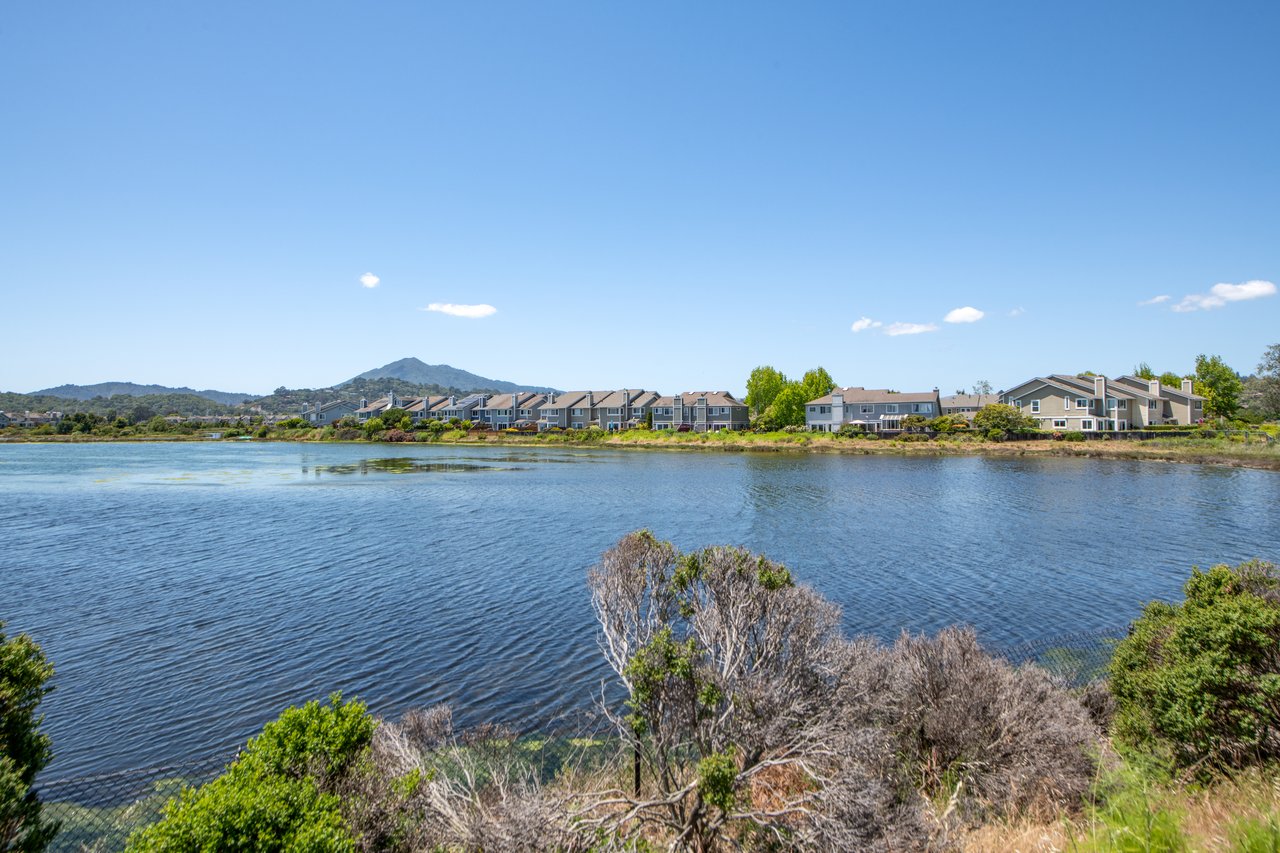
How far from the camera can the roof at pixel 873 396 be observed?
101250 millimetres

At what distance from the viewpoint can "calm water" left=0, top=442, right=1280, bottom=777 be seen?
49.7 feet

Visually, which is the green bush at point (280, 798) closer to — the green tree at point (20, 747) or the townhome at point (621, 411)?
the green tree at point (20, 747)

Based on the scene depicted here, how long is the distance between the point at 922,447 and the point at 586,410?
68.2 meters

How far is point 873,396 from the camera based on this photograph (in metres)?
103

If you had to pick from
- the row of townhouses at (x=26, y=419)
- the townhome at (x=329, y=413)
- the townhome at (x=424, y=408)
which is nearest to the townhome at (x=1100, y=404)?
the townhome at (x=424, y=408)

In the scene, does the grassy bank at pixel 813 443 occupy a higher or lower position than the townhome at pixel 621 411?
lower

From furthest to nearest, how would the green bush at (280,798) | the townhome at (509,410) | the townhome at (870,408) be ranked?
the townhome at (509,410)
the townhome at (870,408)
the green bush at (280,798)

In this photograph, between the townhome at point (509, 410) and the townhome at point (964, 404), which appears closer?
the townhome at point (964, 404)

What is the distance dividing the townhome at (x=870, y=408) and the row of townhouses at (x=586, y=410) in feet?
62.3

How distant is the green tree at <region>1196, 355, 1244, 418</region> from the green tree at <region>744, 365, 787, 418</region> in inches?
2487

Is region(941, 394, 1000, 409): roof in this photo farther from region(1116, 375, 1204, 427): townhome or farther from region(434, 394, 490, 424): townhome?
region(434, 394, 490, 424): townhome

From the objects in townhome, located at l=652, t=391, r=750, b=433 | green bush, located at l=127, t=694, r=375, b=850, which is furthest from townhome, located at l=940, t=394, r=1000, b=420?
green bush, located at l=127, t=694, r=375, b=850

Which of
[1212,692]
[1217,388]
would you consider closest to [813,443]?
[1217,388]

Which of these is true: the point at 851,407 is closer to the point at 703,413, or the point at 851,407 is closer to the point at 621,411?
the point at 703,413
